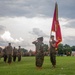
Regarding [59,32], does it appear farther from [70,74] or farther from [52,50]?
[70,74]

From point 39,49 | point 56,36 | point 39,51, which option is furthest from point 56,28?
point 39,51

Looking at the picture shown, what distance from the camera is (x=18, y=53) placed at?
166 ft

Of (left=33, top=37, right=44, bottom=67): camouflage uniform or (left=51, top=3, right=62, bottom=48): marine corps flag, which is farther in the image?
(left=51, top=3, right=62, bottom=48): marine corps flag

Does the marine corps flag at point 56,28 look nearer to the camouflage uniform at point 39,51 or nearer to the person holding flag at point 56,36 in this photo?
the person holding flag at point 56,36

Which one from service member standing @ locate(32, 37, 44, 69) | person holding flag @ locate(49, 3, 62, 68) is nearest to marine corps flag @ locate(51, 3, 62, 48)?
person holding flag @ locate(49, 3, 62, 68)

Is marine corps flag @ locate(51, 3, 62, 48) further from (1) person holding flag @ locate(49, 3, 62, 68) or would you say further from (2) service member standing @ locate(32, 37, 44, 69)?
(2) service member standing @ locate(32, 37, 44, 69)

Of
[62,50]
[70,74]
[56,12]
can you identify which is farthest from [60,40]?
[62,50]

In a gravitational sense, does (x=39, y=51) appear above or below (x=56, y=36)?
below

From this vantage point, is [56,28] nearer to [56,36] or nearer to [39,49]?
[56,36]

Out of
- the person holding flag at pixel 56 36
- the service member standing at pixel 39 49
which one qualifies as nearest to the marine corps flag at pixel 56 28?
the person holding flag at pixel 56 36

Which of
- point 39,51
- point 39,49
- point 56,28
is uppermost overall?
point 56,28

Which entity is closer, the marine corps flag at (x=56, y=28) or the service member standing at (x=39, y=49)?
the service member standing at (x=39, y=49)

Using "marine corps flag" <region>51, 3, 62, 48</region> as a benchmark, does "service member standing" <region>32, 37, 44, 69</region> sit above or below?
below

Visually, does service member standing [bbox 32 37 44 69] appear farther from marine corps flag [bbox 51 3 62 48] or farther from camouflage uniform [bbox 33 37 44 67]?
marine corps flag [bbox 51 3 62 48]
